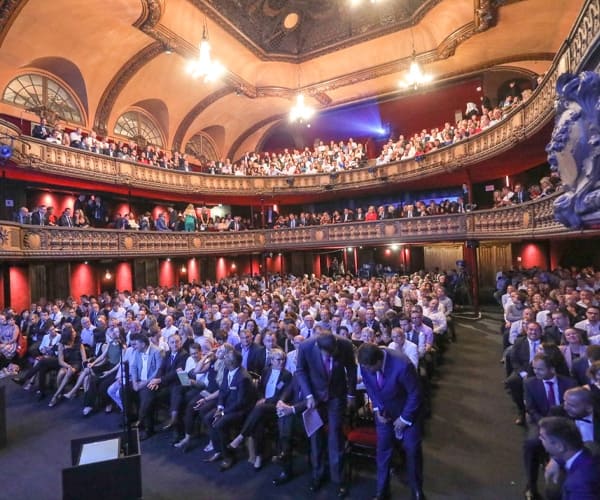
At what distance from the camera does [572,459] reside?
7.45 feet

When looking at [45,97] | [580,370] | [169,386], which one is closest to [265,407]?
[169,386]

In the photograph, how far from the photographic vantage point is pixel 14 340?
26.1ft

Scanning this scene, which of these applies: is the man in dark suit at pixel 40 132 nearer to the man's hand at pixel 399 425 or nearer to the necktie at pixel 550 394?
the man's hand at pixel 399 425

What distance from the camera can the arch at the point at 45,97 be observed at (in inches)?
521

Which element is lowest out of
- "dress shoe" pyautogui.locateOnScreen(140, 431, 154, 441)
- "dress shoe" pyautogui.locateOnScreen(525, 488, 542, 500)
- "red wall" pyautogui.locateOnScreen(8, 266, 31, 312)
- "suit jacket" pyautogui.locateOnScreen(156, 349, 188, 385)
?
"dress shoe" pyautogui.locateOnScreen(140, 431, 154, 441)

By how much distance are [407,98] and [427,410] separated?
1705cm

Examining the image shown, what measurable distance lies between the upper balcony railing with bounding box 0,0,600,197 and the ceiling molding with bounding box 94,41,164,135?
106 inches

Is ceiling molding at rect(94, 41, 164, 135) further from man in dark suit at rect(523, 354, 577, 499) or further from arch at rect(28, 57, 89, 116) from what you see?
man in dark suit at rect(523, 354, 577, 499)

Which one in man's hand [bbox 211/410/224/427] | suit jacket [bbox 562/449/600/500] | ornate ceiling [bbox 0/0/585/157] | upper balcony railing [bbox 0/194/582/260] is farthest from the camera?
ornate ceiling [bbox 0/0/585/157]

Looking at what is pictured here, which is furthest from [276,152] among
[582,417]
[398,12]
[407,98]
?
[582,417]

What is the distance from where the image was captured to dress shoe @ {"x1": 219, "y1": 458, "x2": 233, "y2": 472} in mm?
4344

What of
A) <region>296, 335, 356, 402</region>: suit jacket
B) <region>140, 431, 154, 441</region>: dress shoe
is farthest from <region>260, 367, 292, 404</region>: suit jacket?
<region>140, 431, 154, 441</region>: dress shoe

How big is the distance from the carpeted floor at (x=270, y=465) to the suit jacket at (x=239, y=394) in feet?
2.20

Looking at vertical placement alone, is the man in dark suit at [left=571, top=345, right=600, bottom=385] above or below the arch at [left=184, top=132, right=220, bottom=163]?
below
